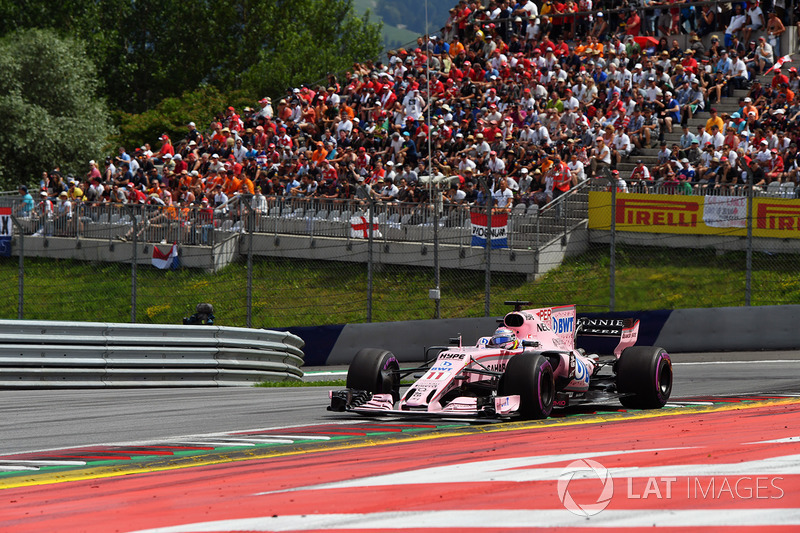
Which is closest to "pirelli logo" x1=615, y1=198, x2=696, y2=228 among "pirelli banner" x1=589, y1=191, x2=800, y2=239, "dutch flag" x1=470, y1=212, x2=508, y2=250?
"pirelli banner" x1=589, y1=191, x2=800, y2=239

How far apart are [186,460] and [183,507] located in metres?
2.17

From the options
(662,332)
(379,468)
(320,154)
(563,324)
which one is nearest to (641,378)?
(563,324)

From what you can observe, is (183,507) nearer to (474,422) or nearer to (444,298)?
(474,422)

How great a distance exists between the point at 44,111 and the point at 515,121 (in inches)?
854

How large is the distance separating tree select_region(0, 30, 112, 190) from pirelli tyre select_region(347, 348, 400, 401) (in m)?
30.9

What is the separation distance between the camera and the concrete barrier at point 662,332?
18.3m

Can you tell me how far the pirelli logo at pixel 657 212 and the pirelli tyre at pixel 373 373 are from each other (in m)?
9.85

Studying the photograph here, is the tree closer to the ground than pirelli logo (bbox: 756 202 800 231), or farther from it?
farther from it

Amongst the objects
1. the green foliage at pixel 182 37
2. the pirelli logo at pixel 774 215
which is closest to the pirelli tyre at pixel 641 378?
the pirelli logo at pixel 774 215

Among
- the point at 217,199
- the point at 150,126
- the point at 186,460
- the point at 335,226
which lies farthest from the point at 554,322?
the point at 150,126

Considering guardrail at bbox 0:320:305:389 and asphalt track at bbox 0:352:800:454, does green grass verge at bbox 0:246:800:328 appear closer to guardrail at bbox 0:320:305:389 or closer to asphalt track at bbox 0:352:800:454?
asphalt track at bbox 0:352:800:454

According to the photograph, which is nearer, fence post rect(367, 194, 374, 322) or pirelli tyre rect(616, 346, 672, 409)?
pirelli tyre rect(616, 346, 672, 409)

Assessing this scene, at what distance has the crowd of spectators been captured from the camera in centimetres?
2214

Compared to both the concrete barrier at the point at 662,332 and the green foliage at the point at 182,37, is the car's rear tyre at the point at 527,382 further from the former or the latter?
the green foliage at the point at 182,37
